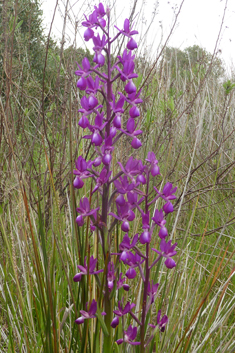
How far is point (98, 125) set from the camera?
3.41 feet

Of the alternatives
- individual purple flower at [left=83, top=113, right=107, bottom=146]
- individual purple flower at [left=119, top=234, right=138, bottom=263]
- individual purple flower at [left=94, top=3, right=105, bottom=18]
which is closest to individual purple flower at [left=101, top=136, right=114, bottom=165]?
individual purple flower at [left=83, top=113, right=107, bottom=146]

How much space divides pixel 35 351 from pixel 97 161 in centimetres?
79

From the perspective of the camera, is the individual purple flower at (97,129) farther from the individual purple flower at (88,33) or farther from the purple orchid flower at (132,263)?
the purple orchid flower at (132,263)

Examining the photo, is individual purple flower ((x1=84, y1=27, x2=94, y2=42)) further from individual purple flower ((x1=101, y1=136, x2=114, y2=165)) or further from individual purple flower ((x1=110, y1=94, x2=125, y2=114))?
individual purple flower ((x1=101, y1=136, x2=114, y2=165))

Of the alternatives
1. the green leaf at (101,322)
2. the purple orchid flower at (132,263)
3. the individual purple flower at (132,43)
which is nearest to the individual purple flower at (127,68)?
the individual purple flower at (132,43)

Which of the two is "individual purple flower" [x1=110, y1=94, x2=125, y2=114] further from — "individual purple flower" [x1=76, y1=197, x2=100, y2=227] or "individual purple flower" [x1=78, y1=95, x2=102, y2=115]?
"individual purple flower" [x1=76, y1=197, x2=100, y2=227]

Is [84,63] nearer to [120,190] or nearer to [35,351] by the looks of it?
[120,190]

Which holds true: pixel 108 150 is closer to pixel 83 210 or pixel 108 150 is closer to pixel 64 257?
pixel 83 210

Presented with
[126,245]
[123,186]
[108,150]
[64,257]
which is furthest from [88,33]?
[64,257]

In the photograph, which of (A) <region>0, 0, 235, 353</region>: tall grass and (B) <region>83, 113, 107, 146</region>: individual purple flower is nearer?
(B) <region>83, 113, 107, 146</region>: individual purple flower

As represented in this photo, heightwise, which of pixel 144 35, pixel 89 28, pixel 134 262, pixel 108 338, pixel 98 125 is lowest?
pixel 108 338

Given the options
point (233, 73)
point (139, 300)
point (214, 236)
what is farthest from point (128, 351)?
point (233, 73)

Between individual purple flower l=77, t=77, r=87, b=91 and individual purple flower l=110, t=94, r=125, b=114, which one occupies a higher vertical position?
individual purple flower l=77, t=77, r=87, b=91

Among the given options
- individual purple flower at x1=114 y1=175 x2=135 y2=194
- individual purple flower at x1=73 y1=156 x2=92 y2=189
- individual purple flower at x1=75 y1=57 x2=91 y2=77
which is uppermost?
individual purple flower at x1=75 y1=57 x2=91 y2=77
